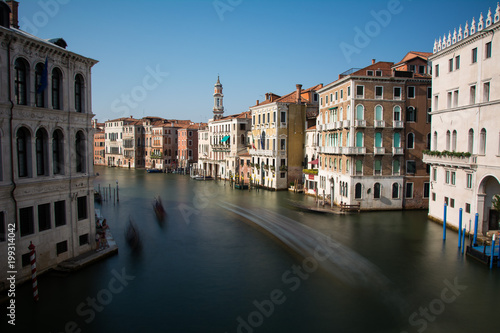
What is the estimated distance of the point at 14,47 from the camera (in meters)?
11.2

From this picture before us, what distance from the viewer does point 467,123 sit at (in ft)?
59.4

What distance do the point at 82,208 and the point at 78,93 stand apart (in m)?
4.24

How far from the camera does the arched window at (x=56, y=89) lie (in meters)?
12.9

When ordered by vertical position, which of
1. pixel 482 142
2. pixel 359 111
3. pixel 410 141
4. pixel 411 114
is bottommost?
pixel 482 142

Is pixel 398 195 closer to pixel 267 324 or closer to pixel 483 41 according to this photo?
pixel 483 41

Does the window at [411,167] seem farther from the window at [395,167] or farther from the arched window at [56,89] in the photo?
the arched window at [56,89]

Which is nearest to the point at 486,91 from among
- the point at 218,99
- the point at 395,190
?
the point at 395,190

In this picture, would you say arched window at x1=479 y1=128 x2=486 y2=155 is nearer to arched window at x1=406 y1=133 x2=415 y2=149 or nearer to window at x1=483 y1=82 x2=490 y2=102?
window at x1=483 y1=82 x2=490 y2=102

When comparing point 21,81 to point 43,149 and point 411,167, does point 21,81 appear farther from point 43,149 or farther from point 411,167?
point 411,167

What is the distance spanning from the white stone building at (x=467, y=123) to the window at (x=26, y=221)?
17.4 m

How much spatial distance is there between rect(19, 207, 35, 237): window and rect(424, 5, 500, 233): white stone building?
17.4 meters

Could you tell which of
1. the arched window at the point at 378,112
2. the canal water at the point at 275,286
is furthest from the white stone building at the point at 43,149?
the arched window at the point at 378,112

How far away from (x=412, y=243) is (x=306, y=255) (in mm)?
5396

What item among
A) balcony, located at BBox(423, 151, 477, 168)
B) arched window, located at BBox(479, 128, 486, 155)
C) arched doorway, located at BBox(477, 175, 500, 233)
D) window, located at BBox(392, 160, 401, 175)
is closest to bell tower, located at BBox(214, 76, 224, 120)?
window, located at BBox(392, 160, 401, 175)
